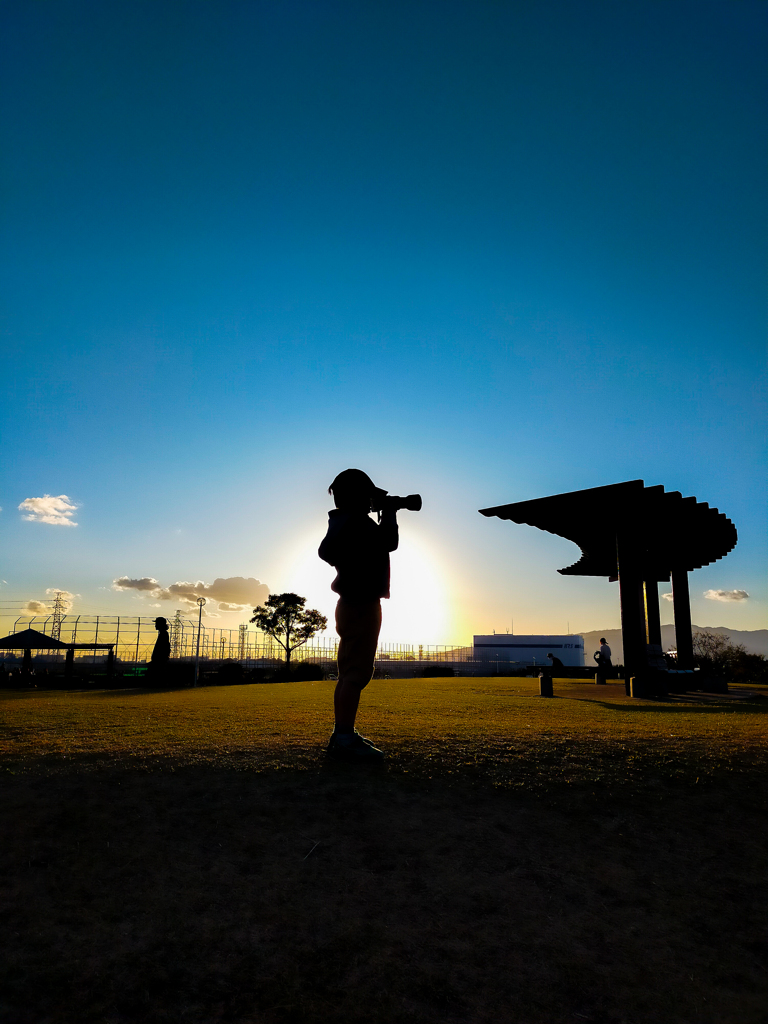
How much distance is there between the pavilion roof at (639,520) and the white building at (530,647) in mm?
54607

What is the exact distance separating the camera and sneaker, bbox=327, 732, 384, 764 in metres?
1.82

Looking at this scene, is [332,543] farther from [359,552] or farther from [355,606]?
[355,606]

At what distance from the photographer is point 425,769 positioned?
4.34 meters

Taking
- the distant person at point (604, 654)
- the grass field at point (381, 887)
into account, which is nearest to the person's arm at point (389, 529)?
the grass field at point (381, 887)

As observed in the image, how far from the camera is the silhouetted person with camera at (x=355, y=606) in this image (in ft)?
15.0

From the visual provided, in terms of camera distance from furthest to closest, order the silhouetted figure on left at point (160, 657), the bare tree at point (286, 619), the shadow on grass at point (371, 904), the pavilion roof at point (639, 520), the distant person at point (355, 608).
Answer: the bare tree at point (286, 619) < the silhouetted figure on left at point (160, 657) < the pavilion roof at point (639, 520) < the distant person at point (355, 608) < the shadow on grass at point (371, 904)

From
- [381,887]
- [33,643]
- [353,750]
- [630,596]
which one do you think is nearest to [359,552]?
[353,750]

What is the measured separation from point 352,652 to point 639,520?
1197 centimetres

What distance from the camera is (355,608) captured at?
4609 millimetres

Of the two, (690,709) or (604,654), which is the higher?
(604,654)

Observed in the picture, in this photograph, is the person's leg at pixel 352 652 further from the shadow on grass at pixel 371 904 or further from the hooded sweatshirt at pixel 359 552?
the shadow on grass at pixel 371 904

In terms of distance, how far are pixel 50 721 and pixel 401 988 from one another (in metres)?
6.02

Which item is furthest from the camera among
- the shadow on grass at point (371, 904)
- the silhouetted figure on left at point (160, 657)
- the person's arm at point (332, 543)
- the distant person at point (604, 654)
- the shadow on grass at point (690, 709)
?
the distant person at point (604, 654)

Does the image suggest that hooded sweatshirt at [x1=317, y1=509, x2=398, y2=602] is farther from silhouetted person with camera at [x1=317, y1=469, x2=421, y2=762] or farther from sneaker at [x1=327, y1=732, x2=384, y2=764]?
sneaker at [x1=327, y1=732, x2=384, y2=764]
